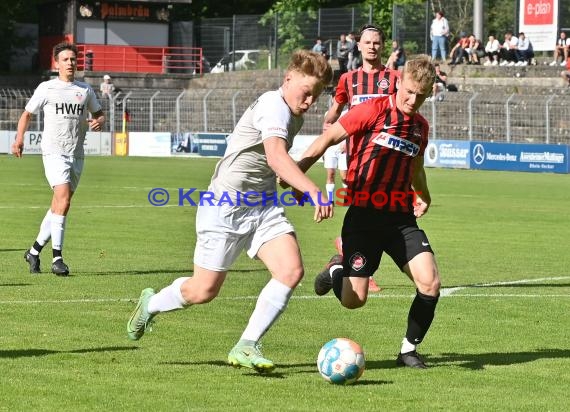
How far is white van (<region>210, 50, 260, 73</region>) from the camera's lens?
181 feet

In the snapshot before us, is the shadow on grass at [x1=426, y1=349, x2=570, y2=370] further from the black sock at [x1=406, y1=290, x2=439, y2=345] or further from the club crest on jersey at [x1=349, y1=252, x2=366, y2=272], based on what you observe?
the club crest on jersey at [x1=349, y1=252, x2=366, y2=272]

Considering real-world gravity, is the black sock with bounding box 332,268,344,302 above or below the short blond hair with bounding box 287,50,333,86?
below

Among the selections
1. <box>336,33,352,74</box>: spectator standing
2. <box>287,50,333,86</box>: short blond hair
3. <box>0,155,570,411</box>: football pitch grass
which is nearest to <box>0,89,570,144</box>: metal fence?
<box>336,33,352,74</box>: spectator standing

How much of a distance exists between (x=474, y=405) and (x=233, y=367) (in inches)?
66.3

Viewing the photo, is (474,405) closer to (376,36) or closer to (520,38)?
(376,36)

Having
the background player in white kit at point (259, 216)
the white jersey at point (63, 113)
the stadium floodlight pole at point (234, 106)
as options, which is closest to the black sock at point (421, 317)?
the background player in white kit at point (259, 216)

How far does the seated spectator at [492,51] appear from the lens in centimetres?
4466

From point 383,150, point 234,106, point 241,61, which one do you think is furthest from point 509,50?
point 383,150

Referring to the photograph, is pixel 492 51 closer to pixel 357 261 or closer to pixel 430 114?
pixel 430 114

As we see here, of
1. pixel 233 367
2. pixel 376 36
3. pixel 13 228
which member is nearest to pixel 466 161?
pixel 13 228

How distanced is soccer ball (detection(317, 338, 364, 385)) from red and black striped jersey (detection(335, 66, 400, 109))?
469cm

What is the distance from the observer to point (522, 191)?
2820 centimetres

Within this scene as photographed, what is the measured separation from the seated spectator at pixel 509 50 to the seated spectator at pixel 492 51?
17cm

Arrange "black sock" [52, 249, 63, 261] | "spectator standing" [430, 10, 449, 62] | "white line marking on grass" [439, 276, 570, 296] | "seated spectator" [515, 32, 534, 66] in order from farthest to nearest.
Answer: "spectator standing" [430, 10, 449, 62]
"seated spectator" [515, 32, 534, 66]
"black sock" [52, 249, 63, 261]
"white line marking on grass" [439, 276, 570, 296]
